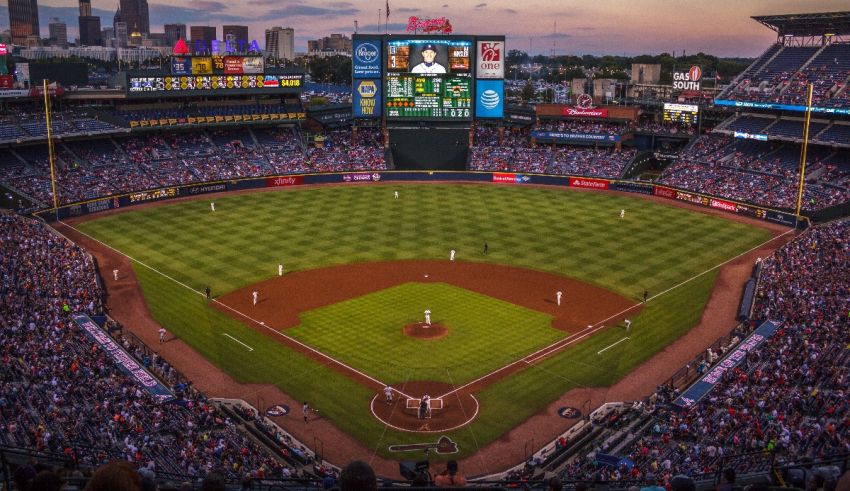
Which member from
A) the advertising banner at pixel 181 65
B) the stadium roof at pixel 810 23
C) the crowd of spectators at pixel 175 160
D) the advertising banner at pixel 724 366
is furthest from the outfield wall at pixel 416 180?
the advertising banner at pixel 724 366

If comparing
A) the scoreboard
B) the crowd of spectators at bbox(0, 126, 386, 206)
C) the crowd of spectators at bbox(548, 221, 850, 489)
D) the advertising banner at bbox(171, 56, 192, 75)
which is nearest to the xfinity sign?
the scoreboard

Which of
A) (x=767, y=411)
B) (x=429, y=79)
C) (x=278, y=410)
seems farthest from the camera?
(x=429, y=79)

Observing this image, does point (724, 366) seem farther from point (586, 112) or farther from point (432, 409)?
point (586, 112)

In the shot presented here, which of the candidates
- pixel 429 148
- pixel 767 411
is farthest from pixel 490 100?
pixel 767 411

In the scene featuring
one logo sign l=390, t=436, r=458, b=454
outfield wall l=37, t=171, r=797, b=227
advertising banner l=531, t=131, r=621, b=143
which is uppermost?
advertising banner l=531, t=131, r=621, b=143

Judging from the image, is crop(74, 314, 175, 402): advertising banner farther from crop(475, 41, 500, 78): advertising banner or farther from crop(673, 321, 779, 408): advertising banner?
crop(475, 41, 500, 78): advertising banner
